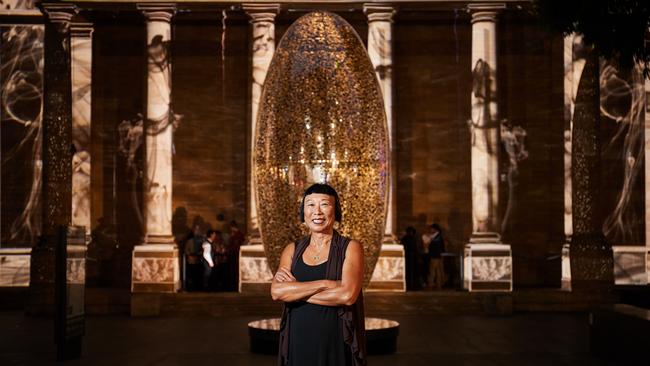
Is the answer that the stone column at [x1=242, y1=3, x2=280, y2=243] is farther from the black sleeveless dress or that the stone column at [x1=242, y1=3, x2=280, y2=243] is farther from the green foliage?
the black sleeveless dress

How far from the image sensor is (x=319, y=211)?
689 cm

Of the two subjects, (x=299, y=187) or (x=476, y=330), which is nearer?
(x=299, y=187)

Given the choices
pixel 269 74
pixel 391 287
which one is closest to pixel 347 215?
pixel 269 74

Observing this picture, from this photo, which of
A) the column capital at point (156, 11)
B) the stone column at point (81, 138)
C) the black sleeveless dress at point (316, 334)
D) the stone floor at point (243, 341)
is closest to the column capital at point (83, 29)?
the stone column at point (81, 138)

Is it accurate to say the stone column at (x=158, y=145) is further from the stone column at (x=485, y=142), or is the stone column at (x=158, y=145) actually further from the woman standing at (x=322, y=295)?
the woman standing at (x=322, y=295)

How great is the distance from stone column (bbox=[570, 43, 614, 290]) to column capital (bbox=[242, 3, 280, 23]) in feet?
24.8

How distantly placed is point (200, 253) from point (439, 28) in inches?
375

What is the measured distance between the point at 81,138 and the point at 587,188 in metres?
12.4

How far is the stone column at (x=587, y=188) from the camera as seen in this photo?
2338 centimetres

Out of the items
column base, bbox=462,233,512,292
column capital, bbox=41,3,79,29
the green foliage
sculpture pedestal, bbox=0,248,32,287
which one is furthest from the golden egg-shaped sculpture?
sculpture pedestal, bbox=0,248,32,287

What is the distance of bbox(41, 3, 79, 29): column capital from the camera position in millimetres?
25641

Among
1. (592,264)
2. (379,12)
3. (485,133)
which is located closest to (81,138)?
(379,12)

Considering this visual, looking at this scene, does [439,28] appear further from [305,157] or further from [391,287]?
[305,157]

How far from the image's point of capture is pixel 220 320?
2139 cm
